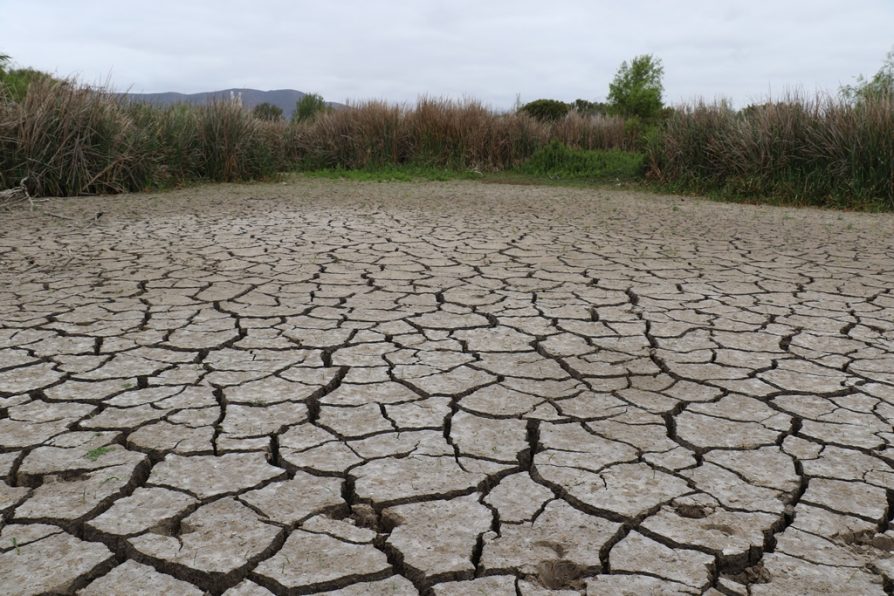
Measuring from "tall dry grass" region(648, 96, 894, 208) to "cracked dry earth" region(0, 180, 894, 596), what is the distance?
5.13 m

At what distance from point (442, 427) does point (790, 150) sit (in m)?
9.39

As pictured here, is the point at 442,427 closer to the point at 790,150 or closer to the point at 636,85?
the point at 790,150

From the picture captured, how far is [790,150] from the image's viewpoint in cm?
1024

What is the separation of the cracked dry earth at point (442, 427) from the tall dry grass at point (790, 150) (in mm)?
5135

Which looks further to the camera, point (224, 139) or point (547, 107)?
point (547, 107)

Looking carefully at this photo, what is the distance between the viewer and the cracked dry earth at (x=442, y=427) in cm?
173

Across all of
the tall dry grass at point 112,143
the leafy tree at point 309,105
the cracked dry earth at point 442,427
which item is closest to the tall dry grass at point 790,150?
the cracked dry earth at point 442,427

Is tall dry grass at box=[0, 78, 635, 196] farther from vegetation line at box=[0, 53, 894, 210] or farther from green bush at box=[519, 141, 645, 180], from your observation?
green bush at box=[519, 141, 645, 180]

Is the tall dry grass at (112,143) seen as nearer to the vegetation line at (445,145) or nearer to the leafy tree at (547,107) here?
the vegetation line at (445,145)

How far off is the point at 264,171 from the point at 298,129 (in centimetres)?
314

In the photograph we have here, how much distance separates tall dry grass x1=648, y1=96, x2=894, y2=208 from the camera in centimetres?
947

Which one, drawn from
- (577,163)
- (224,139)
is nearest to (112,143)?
(224,139)

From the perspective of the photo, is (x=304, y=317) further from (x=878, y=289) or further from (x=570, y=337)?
(x=878, y=289)

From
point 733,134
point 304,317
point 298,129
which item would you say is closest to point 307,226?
point 304,317
